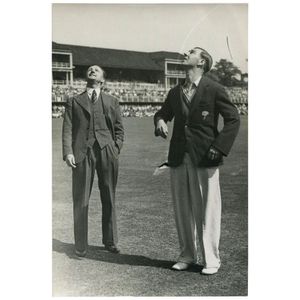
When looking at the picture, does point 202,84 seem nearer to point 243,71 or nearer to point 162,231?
point 243,71

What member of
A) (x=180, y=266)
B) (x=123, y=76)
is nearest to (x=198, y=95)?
(x=123, y=76)

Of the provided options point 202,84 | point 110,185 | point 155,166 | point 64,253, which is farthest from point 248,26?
point 64,253

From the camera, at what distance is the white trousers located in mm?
4969

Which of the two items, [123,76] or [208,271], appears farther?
[123,76]

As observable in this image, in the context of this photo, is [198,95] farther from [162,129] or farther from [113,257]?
Result: [113,257]

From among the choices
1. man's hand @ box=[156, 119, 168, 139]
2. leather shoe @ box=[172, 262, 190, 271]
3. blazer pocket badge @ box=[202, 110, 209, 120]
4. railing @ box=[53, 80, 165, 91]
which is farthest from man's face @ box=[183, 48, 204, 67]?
leather shoe @ box=[172, 262, 190, 271]

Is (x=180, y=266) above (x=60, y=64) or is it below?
below

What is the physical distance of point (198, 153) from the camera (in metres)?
4.98

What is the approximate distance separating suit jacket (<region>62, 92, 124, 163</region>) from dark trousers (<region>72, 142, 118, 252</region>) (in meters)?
0.10

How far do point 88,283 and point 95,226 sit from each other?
0.62 metres

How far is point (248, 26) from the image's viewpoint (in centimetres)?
545

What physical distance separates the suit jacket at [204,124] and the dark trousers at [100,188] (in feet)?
2.36

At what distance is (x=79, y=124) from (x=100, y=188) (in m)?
0.74

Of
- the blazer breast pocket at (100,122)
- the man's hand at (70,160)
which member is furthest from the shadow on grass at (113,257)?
the blazer breast pocket at (100,122)
